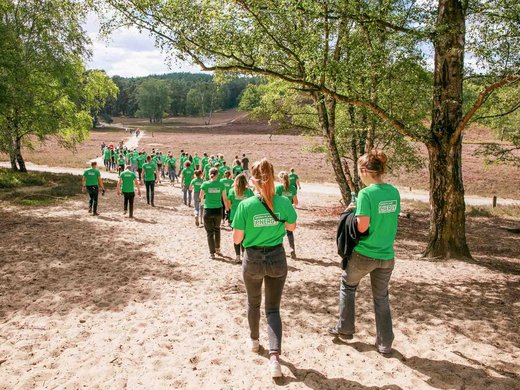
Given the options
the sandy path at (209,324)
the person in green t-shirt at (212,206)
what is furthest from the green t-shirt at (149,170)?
the person in green t-shirt at (212,206)

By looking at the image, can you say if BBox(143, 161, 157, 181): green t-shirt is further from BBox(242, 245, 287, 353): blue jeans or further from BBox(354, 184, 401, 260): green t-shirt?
BBox(354, 184, 401, 260): green t-shirt

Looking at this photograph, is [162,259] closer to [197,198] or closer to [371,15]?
[197,198]

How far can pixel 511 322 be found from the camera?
240 inches

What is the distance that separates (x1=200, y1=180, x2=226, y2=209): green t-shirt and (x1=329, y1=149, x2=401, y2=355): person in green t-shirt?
5.36 metres

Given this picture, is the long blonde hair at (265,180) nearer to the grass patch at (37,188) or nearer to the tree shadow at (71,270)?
the tree shadow at (71,270)

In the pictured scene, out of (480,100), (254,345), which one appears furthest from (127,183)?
(480,100)

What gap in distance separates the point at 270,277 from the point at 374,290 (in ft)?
4.51

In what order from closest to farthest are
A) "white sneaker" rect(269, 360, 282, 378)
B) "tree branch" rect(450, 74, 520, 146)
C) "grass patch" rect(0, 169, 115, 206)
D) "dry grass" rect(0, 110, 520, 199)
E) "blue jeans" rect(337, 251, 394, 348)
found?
"white sneaker" rect(269, 360, 282, 378) → "blue jeans" rect(337, 251, 394, 348) → "tree branch" rect(450, 74, 520, 146) → "grass patch" rect(0, 169, 115, 206) → "dry grass" rect(0, 110, 520, 199)

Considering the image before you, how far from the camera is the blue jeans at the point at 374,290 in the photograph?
4.64m

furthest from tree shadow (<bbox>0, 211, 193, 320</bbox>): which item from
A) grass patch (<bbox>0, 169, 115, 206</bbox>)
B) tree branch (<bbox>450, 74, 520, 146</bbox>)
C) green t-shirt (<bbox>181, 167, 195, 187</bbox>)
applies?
tree branch (<bbox>450, 74, 520, 146</bbox>)

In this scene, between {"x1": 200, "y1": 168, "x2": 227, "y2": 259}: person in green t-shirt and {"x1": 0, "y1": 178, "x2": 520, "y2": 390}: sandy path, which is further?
{"x1": 200, "y1": 168, "x2": 227, "y2": 259}: person in green t-shirt

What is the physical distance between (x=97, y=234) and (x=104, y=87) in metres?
21.8

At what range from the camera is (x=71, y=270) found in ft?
27.1

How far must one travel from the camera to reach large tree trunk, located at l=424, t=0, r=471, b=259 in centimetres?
Answer: 912
